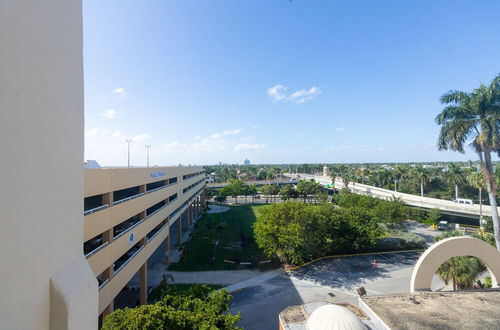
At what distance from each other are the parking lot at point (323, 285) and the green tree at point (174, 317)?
6.68 m

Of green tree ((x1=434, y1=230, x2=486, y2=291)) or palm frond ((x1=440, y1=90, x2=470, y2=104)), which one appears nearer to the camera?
green tree ((x1=434, y1=230, x2=486, y2=291))

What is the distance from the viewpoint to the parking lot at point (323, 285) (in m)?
18.0

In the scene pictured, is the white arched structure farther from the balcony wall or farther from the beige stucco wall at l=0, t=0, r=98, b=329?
the balcony wall

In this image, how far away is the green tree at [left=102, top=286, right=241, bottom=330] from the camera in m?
8.40

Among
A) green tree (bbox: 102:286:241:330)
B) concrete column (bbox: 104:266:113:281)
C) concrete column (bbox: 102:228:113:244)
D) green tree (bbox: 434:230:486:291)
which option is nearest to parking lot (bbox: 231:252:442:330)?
→ green tree (bbox: 434:230:486:291)

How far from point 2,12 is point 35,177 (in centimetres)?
237

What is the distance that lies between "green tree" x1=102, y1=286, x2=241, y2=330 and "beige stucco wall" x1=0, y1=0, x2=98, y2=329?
412cm

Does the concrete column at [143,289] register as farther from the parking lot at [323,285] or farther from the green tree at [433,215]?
the green tree at [433,215]

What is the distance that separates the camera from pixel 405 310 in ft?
42.7

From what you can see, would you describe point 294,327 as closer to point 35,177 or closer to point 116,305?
point 35,177

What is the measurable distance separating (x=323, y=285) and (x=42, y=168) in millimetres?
23833

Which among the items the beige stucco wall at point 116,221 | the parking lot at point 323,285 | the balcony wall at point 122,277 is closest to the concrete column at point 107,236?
the beige stucco wall at point 116,221

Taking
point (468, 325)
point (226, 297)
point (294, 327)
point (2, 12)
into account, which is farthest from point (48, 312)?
point (468, 325)

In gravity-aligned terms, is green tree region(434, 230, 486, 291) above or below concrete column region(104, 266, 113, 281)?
below
